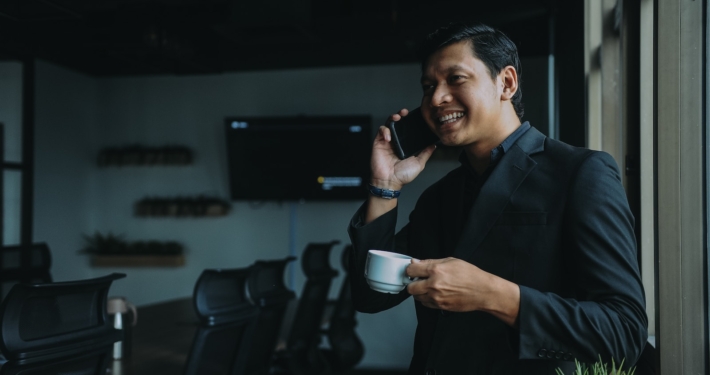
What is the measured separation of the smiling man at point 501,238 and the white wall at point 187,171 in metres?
5.31

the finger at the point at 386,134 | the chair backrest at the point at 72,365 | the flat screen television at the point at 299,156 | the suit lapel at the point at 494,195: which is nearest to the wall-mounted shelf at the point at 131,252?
the flat screen television at the point at 299,156

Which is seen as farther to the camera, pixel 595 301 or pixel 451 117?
pixel 451 117

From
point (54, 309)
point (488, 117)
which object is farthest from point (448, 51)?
point (54, 309)

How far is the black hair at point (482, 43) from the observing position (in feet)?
4.20

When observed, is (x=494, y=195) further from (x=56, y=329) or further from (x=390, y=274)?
(x=56, y=329)

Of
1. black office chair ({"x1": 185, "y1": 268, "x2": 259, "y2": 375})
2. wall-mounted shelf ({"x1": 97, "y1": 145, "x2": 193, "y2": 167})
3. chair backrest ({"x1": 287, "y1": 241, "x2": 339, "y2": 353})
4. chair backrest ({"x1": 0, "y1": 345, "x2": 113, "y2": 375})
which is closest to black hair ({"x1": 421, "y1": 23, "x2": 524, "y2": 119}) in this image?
chair backrest ({"x1": 0, "y1": 345, "x2": 113, "y2": 375})

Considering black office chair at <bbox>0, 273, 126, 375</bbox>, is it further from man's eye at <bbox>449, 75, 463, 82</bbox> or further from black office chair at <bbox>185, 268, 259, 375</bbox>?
man's eye at <bbox>449, 75, 463, 82</bbox>

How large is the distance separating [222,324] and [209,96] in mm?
5051

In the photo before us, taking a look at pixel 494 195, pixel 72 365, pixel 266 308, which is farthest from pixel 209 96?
pixel 494 195

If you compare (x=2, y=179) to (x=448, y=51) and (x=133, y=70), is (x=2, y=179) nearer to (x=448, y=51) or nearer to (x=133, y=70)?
(x=133, y=70)

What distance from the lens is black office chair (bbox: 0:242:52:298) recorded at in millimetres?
4941

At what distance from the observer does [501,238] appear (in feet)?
3.99

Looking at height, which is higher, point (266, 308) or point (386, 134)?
point (386, 134)

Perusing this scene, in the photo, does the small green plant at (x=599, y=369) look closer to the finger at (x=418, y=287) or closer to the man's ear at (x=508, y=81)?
the finger at (x=418, y=287)
